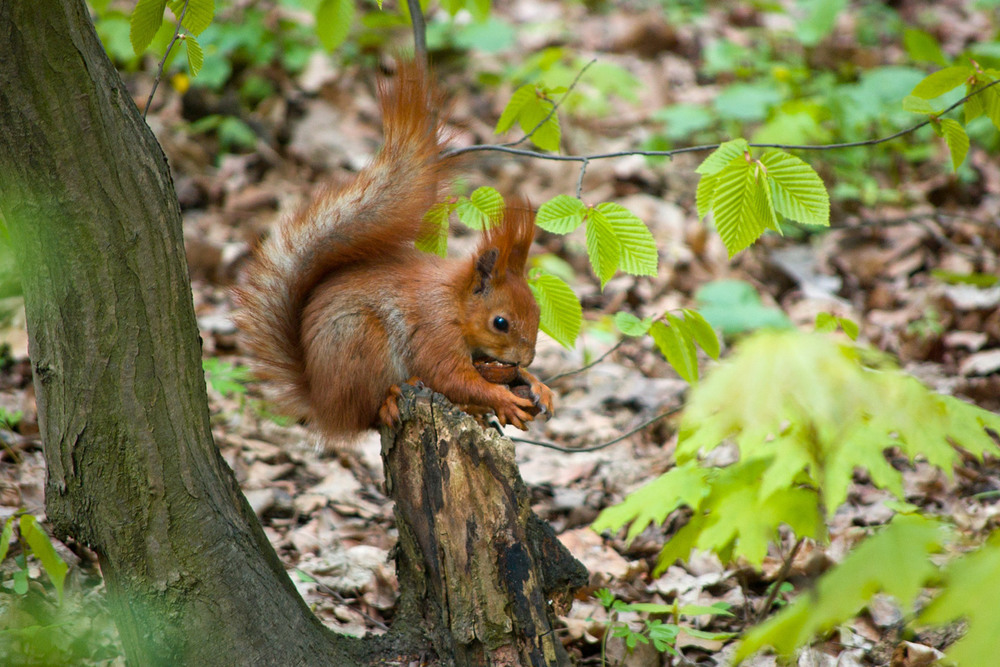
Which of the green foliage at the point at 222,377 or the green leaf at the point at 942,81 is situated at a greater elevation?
the green leaf at the point at 942,81

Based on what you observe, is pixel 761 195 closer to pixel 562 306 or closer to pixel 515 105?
pixel 562 306

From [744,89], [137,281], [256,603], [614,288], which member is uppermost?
[744,89]

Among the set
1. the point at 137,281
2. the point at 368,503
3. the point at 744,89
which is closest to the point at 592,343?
the point at 368,503

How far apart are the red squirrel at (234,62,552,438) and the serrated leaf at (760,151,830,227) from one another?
713 mm

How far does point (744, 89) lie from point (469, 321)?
3.58 meters

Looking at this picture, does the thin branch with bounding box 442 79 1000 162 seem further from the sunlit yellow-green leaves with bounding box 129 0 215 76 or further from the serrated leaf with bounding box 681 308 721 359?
the sunlit yellow-green leaves with bounding box 129 0 215 76

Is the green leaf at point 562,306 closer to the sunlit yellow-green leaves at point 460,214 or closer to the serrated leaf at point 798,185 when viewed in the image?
the sunlit yellow-green leaves at point 460,214

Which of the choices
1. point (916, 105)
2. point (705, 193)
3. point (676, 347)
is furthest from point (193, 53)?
point (916, 105)

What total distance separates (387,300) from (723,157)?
90 centimetres

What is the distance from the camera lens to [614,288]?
14.2 ft

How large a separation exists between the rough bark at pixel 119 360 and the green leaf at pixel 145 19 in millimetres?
169

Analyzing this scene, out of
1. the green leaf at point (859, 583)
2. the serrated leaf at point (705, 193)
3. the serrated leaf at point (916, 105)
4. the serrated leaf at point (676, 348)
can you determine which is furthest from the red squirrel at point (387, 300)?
the green leaf at point (859, 583)

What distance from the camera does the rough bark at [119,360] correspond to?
1.40 m

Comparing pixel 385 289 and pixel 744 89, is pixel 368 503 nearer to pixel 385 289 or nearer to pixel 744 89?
pixel 385 289
